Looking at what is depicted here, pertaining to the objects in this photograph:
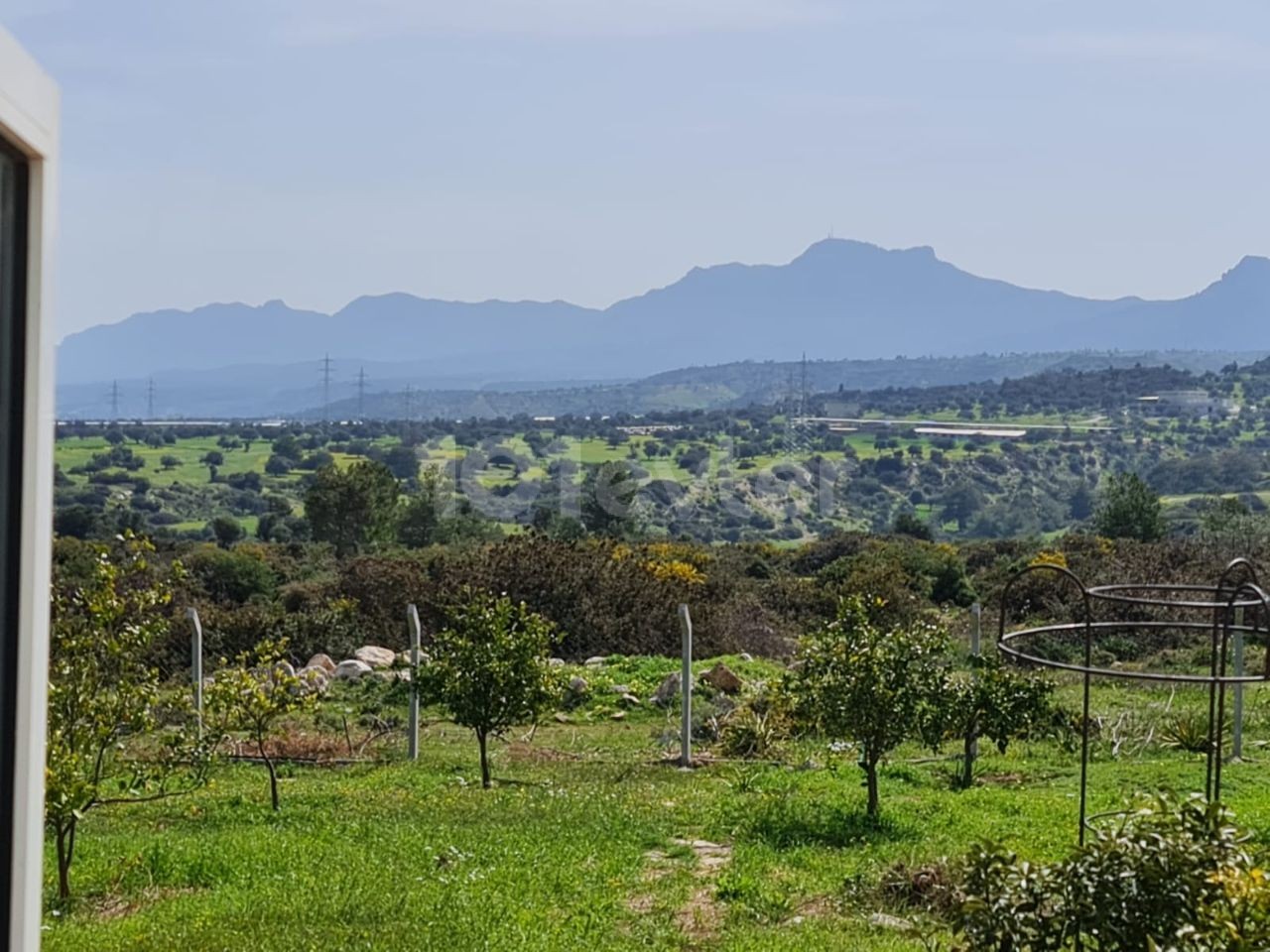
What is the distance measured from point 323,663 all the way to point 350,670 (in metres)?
0.95

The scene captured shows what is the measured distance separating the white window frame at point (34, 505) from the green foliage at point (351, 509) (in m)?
32.2

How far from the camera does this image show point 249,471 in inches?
2291

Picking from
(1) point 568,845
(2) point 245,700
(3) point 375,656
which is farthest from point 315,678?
(1) point 568,845

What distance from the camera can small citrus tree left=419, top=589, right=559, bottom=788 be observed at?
1188 centimetres

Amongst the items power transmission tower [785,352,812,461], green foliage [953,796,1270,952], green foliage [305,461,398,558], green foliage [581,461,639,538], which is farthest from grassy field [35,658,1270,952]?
power transmission tower [785,352,812,461]

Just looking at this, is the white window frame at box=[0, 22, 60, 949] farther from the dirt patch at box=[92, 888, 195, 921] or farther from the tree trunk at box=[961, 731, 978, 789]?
the tree trunk at box=[961, 731, 978, 789]

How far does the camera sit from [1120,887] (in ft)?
13.9

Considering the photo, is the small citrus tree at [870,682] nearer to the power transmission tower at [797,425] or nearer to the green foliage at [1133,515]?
the green foliage at [1133,515]

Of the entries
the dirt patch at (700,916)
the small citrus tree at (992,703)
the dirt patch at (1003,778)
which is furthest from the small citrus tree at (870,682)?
the dirt patch at (700,916)

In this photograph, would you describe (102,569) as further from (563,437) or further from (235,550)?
(563,437)

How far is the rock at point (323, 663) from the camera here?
58.9 feet

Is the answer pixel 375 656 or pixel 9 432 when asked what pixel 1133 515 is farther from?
pixel 9 432

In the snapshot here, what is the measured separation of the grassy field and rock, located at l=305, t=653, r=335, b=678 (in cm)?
449

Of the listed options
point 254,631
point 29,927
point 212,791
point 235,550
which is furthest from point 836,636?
point 235,550
